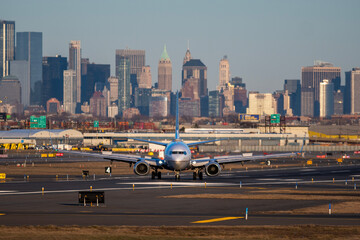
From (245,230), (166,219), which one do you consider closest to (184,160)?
(166,219)

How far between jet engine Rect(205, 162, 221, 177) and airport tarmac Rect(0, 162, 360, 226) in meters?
1.12

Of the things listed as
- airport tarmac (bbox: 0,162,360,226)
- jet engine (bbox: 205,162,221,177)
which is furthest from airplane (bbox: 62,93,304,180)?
airport tarmac (bbox: 0,162,360,226)

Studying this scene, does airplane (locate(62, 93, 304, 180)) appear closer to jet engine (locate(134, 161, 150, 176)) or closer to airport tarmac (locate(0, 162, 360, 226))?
jet engine (locate(134, 161, 150, 176))

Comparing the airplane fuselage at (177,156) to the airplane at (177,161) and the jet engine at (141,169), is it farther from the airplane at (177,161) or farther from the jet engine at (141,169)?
the jet engine at (141,169)

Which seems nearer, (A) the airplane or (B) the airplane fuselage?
(B) the airplane fuselage

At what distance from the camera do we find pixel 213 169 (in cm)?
8975

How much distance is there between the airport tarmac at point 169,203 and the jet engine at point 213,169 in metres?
1.12

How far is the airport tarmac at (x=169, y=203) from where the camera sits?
171 ft

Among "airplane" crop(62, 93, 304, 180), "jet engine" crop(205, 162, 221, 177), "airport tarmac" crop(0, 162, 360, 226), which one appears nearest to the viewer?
"airport tarmac" crop(0, 162, 360, 226)

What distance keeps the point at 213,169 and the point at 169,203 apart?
1037 inches

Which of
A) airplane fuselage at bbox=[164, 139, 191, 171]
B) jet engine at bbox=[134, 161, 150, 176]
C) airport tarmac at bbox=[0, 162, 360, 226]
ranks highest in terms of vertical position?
airplane fuselage at bbox=[164, 139, 191, 171]

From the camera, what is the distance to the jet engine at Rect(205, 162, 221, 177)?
89562 millimetres

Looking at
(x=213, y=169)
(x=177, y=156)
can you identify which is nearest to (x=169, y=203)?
(x=177, y=156)

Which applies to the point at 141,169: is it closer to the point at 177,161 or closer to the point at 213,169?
the point at 177,161
